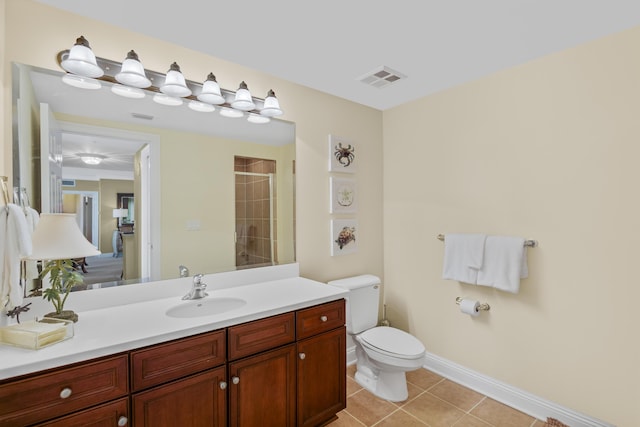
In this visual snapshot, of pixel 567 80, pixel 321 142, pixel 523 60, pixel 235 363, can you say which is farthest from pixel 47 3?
pixel 567 80

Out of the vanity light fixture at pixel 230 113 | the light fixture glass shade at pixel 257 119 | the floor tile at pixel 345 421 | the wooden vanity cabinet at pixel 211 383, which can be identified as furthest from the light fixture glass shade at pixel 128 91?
the floor tile at pixel 345 421

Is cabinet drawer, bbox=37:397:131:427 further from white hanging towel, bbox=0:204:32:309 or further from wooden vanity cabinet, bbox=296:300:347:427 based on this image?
wooden vanity cabinet, bbox=296:300:347:427

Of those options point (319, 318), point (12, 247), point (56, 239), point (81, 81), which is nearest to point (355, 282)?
point (319, 318)

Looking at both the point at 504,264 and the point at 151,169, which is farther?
the point at 504,264

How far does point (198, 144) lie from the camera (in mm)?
1927

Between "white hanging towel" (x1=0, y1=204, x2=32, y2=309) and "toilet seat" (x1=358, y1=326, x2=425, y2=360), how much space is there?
1.90 meters

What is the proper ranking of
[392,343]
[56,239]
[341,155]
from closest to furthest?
1. [56,239]
2. [392,343]
3. [341,155]

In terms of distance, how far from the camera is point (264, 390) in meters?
1.53

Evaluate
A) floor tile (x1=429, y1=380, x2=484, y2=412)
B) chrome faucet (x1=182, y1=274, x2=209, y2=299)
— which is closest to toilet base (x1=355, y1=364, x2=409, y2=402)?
floor tile (x1=429, y1=380, x2=484, y2=412)

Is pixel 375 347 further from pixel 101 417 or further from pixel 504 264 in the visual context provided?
pixel 101 417

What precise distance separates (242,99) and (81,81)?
837mm

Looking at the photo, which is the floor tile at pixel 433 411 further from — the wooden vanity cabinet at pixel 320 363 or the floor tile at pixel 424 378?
the wooden vanity cabinet at pixel 320 363

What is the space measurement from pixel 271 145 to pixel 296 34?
0.76 meters

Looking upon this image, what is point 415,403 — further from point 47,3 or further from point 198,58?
point 47,3
